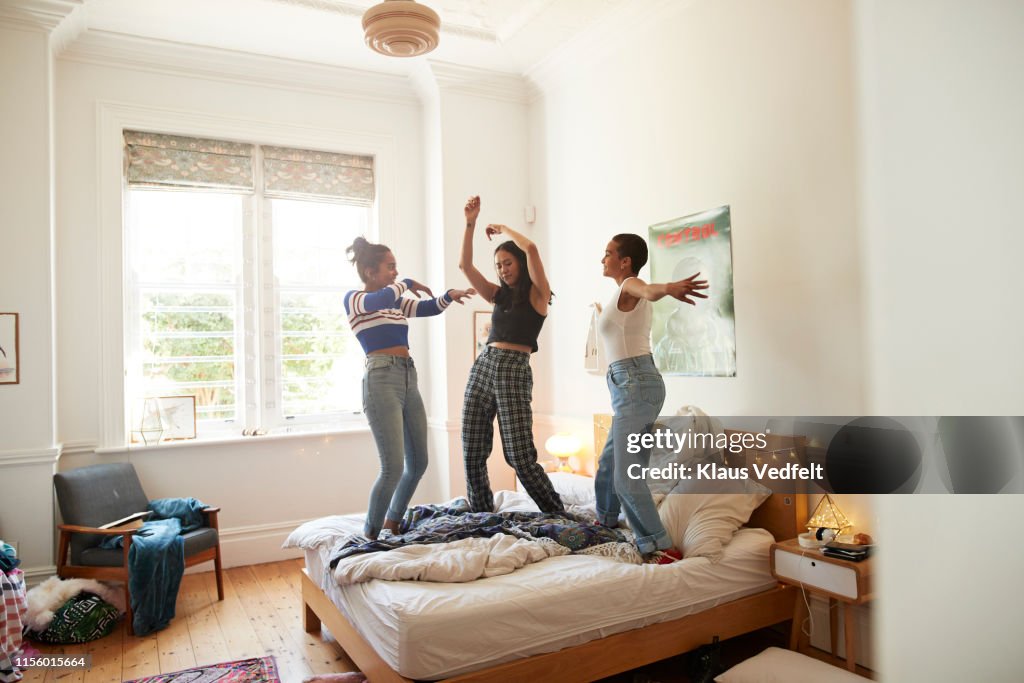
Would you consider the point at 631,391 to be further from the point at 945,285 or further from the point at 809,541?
the point at 945,285

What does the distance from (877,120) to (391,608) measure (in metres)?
2.36

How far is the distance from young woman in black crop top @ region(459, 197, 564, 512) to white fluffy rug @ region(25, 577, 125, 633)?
2.04m

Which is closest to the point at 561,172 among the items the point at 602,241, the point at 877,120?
the point at 602,241

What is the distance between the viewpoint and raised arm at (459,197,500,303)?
125 inches

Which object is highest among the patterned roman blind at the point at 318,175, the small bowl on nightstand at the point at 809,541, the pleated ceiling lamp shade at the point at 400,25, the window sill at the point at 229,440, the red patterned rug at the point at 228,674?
the pleated ceiling lamp shade at the point at 400,25

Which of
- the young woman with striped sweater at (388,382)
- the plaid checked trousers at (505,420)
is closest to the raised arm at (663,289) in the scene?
the plaid checked trousers at (505,420)

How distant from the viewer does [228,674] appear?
9.64 feet

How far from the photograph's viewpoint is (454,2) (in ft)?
13.9

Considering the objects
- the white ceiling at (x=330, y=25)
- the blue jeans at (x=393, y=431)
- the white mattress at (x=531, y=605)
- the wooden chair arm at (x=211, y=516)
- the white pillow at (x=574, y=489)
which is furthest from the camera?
the white ceiling at (x=330, y=25)

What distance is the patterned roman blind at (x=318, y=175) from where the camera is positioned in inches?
195

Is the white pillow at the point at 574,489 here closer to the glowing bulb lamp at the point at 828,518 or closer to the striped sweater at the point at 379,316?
the glowing bulb lamp at the point at 828,518

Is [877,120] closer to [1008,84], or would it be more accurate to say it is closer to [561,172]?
[1008,84]

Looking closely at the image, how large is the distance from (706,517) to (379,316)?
171 cm

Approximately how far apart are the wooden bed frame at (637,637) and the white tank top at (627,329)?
94cm
